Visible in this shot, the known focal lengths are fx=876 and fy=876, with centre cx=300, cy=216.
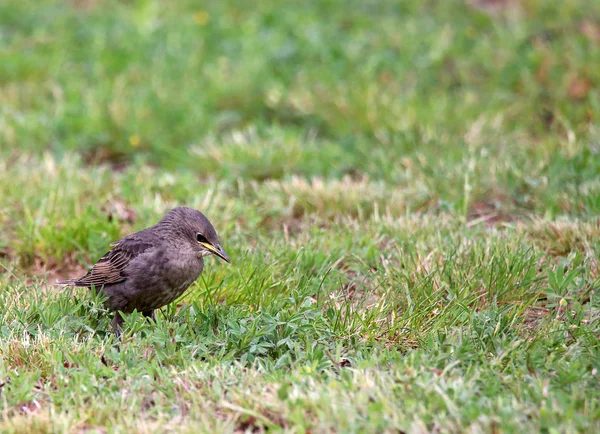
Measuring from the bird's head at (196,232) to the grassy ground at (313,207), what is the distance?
1.23 feet

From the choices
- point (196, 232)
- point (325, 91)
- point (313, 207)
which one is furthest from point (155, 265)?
point (325, 91)

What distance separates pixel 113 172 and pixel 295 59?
318cm

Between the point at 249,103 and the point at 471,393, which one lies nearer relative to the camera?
the point at 471,393

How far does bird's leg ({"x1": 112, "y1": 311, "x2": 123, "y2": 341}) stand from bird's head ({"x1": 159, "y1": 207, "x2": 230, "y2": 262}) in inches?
23.5

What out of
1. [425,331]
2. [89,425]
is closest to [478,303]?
[425,331]

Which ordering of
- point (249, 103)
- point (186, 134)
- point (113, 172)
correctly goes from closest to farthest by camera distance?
point (113, 172), point (186, 134), point (249, 103)

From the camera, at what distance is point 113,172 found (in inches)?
337

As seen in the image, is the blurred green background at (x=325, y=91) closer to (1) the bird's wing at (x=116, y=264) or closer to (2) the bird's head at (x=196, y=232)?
(2) the bird's head at (x=196, y=232)

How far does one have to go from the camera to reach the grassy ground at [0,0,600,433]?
419 cm

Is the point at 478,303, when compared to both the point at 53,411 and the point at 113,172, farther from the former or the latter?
the point at 113,172

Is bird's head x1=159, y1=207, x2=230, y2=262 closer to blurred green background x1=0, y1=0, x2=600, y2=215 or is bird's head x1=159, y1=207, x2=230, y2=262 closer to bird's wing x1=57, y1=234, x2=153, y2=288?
bird's wing x1=57, y1=234, x2=153, y2=288

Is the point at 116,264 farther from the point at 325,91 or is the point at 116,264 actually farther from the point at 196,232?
the point at 325,91

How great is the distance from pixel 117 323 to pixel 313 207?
255 cm

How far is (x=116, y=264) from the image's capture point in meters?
5.32
